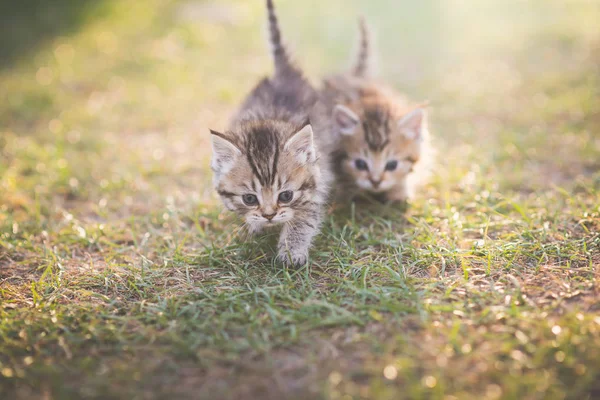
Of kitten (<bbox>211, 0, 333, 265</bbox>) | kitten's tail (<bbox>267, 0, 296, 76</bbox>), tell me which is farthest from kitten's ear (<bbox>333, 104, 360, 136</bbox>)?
kitten's tail (<bbox>267, 0, 296, 76</bbox>)

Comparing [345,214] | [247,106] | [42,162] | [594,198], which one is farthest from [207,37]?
[594,198]

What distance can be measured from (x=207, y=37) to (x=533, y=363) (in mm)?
8067

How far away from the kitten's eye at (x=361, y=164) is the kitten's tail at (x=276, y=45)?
44.1 inches

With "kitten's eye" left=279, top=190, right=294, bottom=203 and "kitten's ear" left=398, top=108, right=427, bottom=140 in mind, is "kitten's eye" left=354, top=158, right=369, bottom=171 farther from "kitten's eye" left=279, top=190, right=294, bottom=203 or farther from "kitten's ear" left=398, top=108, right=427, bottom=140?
Answer: "kitten's eye" left=279, top=190, right=294, bottom=203

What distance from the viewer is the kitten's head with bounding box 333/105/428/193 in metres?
3.69

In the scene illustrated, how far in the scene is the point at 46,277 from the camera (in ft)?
9.87

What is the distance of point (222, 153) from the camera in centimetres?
299

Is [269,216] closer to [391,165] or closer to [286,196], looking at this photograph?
[286,196]

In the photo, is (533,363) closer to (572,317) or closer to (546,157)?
(572,317)

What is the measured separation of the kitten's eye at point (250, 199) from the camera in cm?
292

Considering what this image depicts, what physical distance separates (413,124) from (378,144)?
0.36m

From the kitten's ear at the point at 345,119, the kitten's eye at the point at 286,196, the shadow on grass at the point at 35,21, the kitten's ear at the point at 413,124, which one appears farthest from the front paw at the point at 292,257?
the shadow on grass at the point at 35,21

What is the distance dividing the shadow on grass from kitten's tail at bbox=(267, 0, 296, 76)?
5.39 m

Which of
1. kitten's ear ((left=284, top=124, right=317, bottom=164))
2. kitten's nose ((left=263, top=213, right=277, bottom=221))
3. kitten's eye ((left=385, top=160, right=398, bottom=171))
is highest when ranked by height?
kitten's ear ((left=284, top=124, right=317, bottom=164))
